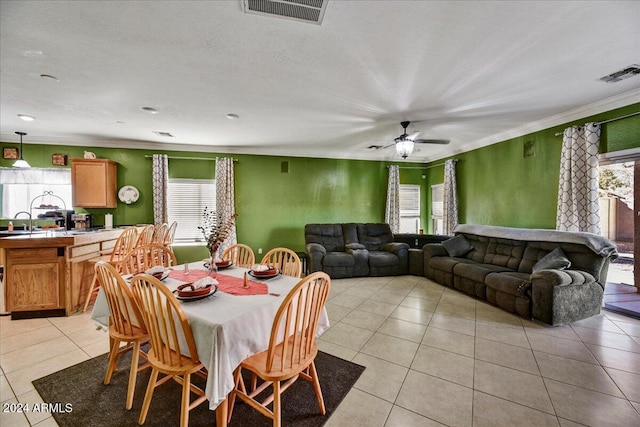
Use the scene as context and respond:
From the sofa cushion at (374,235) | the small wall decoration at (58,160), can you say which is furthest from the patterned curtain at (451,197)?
the small wall decoration at (58,160)

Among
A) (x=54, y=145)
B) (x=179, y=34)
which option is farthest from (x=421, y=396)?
(x=54, y=145)

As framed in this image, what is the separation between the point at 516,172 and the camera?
4680mm

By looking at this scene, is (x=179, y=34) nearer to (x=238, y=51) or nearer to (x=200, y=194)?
(x=238, y=51)

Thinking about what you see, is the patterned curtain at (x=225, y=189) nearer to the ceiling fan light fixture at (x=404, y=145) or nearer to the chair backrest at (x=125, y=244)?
the chair backrest at (x=125, y=244)

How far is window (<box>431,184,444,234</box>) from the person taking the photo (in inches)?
269

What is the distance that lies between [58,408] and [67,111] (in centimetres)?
391

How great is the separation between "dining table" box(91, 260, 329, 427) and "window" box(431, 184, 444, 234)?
580 centimetres

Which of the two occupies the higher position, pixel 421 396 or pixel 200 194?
pixel 200 194

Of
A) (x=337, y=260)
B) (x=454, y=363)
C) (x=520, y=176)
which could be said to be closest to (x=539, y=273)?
(x=454, y=363)

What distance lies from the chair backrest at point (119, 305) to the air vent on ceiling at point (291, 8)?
207 centimetres

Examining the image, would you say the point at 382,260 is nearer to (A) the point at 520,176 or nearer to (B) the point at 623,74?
(A) the point at 520,176

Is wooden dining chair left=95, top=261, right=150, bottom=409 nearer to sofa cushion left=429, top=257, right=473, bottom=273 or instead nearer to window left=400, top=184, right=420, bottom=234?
sofa cushion left=429, top=257, right=473, bottom=273

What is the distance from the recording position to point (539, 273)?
10.5ft

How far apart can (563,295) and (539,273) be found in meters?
0.32
